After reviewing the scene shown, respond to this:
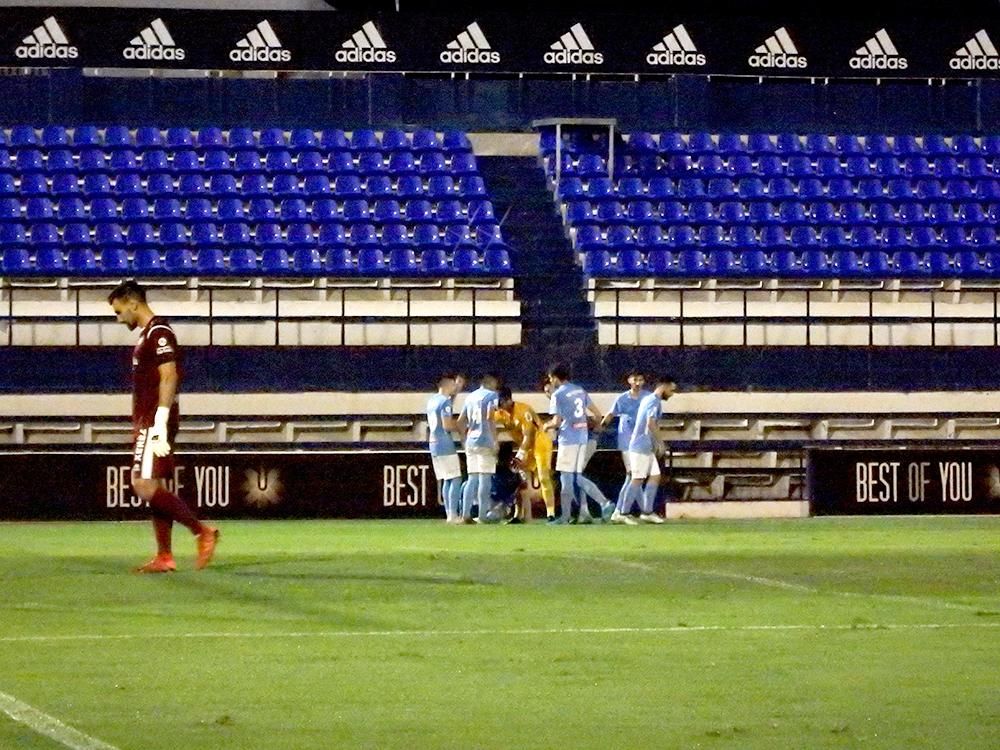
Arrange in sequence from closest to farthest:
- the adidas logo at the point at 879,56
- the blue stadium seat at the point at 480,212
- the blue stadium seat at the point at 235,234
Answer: the blue stadium seat at the point at 235,234
the blue stadium seat at the point at 480,212
the adidas logo at the point at 879,56

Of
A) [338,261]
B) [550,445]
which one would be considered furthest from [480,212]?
[550,445]

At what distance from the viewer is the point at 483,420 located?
25828mm

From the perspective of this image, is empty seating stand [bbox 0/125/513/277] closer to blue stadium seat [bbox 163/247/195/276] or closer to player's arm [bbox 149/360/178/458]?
blue stadium seat [bbox 163/247/195/276]

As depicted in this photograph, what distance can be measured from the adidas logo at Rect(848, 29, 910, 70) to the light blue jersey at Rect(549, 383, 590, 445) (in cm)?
1513

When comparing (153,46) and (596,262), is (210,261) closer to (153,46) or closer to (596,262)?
(153,46)

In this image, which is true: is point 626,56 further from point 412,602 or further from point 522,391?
point 412,602

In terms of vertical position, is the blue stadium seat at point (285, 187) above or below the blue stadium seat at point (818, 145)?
below

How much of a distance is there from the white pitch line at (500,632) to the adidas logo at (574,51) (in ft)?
84.7

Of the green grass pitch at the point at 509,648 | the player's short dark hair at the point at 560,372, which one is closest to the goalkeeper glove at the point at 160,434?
the green grass pitch at the point at 509,648

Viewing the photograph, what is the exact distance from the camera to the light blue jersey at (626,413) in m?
25.9

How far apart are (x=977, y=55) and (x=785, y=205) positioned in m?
5.69

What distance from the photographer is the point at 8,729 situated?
25.7 feet

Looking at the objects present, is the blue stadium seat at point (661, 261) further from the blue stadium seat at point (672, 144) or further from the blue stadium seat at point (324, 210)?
the blue stadium seat at point (324, 210)

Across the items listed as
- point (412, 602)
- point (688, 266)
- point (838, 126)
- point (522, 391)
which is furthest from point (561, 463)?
point (838, 126)
